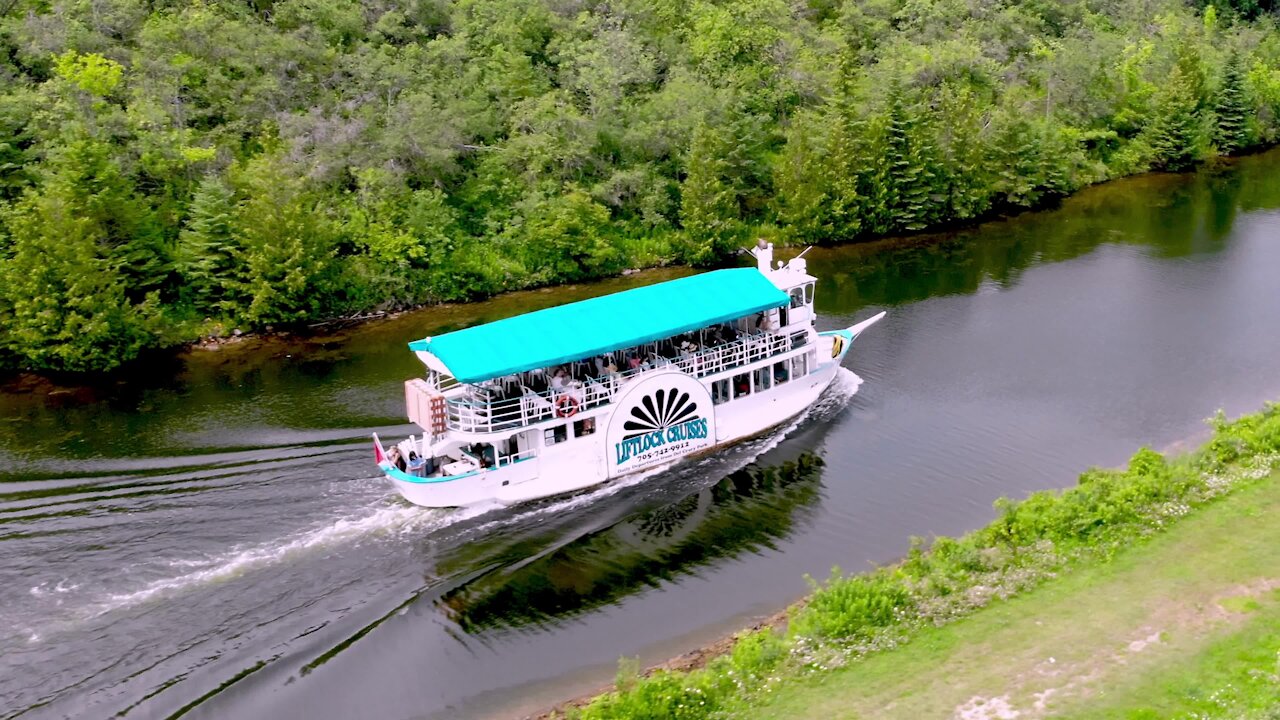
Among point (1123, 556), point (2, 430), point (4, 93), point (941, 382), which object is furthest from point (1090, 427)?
point (4, 93)

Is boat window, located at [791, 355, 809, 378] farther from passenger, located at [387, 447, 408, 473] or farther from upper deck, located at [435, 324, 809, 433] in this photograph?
passenger, located at [387, 447, 408, 473]

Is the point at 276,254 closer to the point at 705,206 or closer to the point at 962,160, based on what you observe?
the point at 705,206

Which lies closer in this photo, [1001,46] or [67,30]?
[67,30]

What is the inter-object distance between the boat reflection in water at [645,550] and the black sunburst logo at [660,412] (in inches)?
99.4

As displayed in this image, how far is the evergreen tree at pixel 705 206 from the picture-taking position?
56281mm

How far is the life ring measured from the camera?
1416 inches

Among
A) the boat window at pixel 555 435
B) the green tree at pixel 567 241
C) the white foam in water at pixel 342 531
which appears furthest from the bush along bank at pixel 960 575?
the green tree at pixel 567 241

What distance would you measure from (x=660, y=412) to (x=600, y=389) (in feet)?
7.07

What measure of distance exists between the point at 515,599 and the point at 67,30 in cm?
4249

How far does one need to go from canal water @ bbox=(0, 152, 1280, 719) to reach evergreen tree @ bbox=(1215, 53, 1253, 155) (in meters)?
25.0

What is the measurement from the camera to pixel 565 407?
36000mm

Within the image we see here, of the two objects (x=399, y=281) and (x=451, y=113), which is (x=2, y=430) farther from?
(x=451, y=113)

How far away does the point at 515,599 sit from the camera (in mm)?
31156

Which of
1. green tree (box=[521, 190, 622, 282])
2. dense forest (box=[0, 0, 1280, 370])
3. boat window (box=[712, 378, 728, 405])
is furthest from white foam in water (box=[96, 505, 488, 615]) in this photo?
green tree (box=[521, 190, 622, 282])
